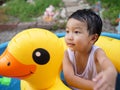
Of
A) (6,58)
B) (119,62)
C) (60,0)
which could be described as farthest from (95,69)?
(60,0)

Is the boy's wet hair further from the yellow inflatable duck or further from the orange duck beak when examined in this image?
the orange duck beak

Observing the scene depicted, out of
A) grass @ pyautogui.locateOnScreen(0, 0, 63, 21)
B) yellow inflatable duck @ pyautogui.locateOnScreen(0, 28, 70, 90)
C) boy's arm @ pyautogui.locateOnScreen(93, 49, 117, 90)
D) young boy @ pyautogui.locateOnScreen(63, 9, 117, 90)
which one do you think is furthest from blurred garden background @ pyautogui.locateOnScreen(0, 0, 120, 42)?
yellow inflatable duck @ pyautogui.locateOnScreen(0, 28, 70, 90)

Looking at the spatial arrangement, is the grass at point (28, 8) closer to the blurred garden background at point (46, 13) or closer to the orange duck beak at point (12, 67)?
the blurred garden background at point (46, 13)

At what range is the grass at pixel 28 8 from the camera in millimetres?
3188

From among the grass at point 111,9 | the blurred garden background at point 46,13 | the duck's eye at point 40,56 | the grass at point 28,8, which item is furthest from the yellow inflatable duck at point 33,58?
the grass at point 28,8

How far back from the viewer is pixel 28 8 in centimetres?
329

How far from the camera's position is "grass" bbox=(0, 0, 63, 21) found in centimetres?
319

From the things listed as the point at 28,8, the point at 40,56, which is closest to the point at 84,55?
the point at 40,56

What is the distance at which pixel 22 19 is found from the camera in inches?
122

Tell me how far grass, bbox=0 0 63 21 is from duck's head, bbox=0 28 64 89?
1.83 meters

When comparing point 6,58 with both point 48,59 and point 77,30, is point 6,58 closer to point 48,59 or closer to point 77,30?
point 48,59

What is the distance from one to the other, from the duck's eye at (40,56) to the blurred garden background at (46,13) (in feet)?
5.26

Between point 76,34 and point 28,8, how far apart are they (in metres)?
2.05

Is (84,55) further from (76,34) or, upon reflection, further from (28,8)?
(28,8)
